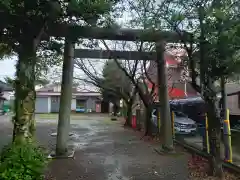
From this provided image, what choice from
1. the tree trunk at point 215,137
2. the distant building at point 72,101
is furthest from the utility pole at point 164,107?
the distant building at point 72,101

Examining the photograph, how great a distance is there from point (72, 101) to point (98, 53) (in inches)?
1217

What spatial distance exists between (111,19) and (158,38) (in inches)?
54.3

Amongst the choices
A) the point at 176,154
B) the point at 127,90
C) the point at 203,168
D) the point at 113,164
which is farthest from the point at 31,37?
the point at 127,90

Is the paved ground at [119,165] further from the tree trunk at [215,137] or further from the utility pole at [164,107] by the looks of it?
the tree trunk at [215,137]

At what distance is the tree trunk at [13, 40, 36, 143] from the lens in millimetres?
5156

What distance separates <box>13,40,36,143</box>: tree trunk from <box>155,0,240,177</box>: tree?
2.97m

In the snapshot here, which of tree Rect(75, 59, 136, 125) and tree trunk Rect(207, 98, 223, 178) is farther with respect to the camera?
tree Rect(75, 59, 136, 125)

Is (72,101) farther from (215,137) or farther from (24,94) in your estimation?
(215,137)

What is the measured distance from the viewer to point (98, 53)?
11.0 meters

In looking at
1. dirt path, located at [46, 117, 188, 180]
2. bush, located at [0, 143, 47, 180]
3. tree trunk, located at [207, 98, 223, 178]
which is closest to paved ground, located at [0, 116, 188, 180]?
dirt path, located at [46, 117, 188, 180]

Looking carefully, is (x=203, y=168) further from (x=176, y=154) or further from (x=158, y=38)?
(x=158, y=38)

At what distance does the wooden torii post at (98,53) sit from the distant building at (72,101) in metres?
28.9

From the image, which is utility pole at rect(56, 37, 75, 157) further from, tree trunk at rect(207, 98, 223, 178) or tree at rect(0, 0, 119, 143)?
tree trunk at rect(207, 98, 223, 178)

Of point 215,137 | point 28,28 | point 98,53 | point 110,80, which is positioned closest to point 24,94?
point 28,28
